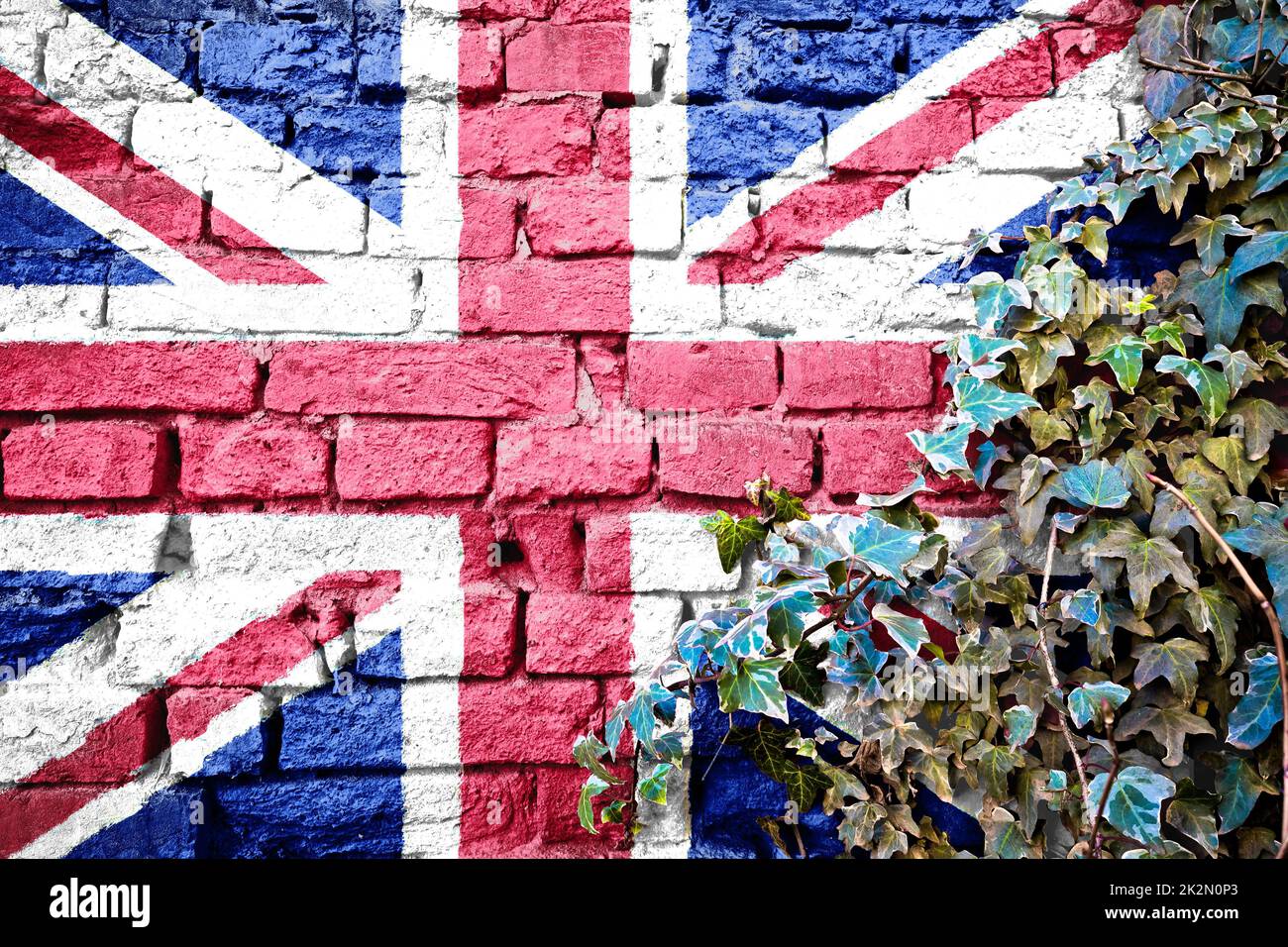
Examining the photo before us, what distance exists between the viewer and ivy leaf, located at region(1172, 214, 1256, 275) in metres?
0.92

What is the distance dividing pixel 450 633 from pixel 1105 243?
0.98 meters

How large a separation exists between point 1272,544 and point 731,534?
2.12 feet

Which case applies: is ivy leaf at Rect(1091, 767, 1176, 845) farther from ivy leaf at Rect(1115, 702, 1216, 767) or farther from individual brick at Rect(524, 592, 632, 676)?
individual brick at Rect(524, 592, 632, 676)

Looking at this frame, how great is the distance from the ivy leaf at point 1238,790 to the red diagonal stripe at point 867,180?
0.82 meters

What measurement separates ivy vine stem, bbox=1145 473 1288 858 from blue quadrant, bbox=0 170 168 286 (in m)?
1.33

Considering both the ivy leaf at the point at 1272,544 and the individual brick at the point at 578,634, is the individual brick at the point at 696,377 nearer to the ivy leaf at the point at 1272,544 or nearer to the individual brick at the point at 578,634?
the individual brick at the point at 578,634

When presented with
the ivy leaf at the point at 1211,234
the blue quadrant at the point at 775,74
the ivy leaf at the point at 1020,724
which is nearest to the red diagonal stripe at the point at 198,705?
the blue quadrant at the point at 775,74

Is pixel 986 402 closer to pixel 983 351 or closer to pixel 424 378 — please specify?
pixel 983 351

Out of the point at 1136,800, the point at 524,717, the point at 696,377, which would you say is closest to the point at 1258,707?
the point at 1136,800

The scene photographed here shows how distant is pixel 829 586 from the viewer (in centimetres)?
81

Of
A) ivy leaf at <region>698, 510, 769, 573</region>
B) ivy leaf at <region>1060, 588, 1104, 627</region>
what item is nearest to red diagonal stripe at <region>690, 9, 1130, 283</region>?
ivy leaf at <region>698, 510, 769, 573</region>

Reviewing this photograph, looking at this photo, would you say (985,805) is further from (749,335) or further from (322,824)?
(322,824)

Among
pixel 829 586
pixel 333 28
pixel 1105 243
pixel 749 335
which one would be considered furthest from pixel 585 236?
pixel 1105 243

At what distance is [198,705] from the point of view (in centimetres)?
92
